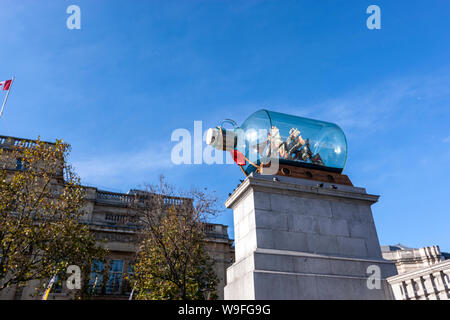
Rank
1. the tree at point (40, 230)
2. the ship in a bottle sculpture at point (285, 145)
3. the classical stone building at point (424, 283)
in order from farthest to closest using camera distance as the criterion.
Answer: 1. the tree at point (40, 230)
2. the ship in a bottle sculpture at point (285, 145)
3. the classical stone building at point (424, 283)

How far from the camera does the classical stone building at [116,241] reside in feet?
97.5

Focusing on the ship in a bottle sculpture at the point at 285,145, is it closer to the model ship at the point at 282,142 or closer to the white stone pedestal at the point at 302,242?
the model ship at the point at 282,142

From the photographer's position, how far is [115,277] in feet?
102

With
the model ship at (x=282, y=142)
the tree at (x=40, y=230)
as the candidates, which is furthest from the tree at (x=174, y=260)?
the model ship at (x=282, y=142)

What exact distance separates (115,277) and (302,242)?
89.4 feet

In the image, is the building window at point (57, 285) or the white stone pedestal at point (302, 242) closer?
the white stone pedestal at point (302, 242)

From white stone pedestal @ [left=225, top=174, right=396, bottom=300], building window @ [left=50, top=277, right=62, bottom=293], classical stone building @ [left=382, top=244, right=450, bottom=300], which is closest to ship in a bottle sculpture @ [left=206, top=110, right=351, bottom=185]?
white stone pedestal @ [left=225, top=174, right=396, bottom=300]

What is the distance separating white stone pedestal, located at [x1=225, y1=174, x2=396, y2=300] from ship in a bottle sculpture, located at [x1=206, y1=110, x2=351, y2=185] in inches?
23.1

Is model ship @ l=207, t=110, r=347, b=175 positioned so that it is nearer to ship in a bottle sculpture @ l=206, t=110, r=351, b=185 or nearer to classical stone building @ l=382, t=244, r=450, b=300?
ship in a bottle sculpture @ l=206, t=110, r=351, b=185

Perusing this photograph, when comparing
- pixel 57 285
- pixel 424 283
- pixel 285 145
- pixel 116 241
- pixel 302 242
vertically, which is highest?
pixel 116 241

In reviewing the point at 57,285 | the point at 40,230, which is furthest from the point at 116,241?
the point at 40,230

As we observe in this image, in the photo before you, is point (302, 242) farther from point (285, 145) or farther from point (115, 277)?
point (115, 277)

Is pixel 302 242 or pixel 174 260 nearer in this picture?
pixel 302 242
